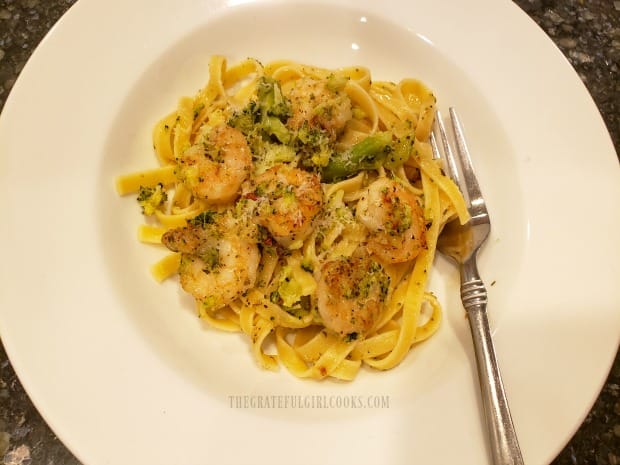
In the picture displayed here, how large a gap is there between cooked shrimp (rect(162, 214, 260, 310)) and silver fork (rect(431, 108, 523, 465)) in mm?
1156

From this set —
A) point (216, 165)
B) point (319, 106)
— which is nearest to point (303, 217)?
point (216, 165)

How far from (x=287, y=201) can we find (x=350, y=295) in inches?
22.9

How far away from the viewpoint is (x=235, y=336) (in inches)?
114

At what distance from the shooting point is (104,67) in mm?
2963

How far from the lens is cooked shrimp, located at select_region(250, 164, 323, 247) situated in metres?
2.65

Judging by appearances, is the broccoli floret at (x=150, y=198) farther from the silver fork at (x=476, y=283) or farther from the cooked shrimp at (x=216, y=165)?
the silver fork at (x=476, y=283)

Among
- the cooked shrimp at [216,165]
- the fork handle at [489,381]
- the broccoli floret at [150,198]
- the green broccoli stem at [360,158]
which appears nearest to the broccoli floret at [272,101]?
the cooked shrimp at [216,165]

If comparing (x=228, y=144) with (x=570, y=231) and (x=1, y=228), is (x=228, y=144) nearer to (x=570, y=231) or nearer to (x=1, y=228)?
(x=1, y=228)

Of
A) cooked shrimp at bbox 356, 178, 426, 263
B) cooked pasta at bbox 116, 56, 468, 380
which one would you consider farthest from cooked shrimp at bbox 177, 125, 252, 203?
cooked shrimp at bbox 356, 178, 426, 263

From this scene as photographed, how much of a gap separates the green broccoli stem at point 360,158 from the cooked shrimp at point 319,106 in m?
0.18

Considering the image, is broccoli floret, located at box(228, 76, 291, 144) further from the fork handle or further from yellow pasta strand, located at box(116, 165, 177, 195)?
the fork handle

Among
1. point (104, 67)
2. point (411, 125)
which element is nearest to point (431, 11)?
point (411, 125)

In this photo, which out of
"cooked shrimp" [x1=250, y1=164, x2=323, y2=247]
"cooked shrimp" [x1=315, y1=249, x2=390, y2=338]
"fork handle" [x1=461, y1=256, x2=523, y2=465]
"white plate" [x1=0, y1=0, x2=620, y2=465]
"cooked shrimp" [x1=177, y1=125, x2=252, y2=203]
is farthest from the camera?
"cooked shrimp" [x1=177, y1=125, x2=252, y2=203]

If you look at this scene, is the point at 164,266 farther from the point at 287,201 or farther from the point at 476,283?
the point at 476,283
